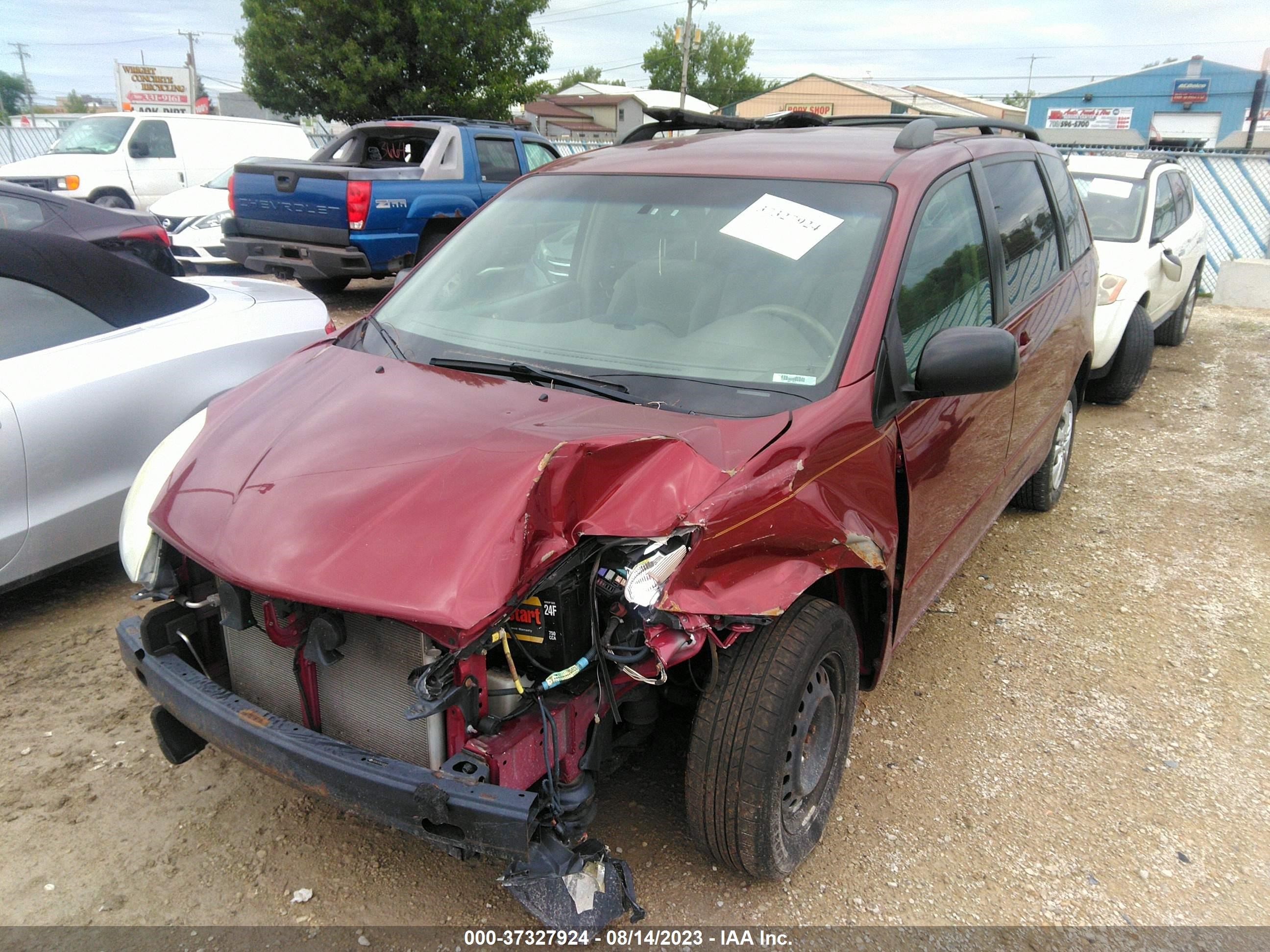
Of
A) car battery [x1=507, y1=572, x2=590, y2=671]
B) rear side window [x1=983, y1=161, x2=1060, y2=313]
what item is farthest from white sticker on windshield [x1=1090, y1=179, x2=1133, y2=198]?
car battery [x1=507, y1=572, x2=590, y2=671]

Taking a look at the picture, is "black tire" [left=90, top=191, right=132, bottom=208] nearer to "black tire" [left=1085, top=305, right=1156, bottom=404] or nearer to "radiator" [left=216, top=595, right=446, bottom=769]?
"black tire" [left=1085, top=305, right=1156, bottom=404]

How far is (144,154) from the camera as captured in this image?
45.6 ft

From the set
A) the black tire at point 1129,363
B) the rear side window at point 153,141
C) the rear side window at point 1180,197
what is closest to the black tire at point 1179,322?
the rear side window at point 1180,197

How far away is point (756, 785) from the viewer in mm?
2223

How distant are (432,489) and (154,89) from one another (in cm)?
5521

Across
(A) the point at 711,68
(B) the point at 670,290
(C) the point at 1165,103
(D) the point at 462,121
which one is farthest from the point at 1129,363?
(A) the point at 711,68

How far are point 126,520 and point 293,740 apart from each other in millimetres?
915

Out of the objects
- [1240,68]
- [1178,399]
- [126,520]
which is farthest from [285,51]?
[1240,68]

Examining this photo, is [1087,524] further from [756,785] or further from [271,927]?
[271,927]

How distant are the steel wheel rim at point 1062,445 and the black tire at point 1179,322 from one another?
206 inches

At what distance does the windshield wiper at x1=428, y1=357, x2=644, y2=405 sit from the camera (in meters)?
2.54

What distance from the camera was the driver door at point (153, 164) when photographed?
45.3 feet

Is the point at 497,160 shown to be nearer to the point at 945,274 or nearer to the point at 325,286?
the point at 325,286

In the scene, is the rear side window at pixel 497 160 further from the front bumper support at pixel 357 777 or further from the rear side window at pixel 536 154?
the front bumper support at pixel 357 777
